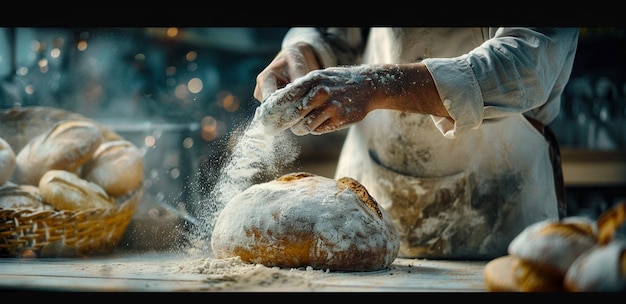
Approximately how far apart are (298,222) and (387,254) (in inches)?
9.1

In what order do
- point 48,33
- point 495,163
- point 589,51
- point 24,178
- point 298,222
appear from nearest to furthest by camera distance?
point 298,222
point 48,33
point 495,163
point 24,178
point 589,51

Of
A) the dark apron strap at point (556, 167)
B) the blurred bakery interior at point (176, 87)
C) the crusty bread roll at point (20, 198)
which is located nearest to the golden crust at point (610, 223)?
the blurred bakery interior at point (176, 87)

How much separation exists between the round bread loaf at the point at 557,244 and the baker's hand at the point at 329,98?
52 centimetres

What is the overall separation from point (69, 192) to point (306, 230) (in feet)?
2.60

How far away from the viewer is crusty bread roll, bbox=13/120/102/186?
1.98 metres

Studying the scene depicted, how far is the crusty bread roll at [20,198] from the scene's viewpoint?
6.02ft

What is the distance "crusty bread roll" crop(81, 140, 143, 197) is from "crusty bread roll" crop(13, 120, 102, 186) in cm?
3

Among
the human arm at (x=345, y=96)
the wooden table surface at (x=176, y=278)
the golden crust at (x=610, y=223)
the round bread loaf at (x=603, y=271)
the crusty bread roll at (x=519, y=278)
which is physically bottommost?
the wooden table surface at (x=176, y=278)

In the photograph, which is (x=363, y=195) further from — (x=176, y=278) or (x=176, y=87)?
(x=176, y=87)

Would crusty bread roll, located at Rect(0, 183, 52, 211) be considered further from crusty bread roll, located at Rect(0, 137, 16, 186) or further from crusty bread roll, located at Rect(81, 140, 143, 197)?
crusty bread roll, located at Rect(81, 140, 143, 197)

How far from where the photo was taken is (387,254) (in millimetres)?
1556

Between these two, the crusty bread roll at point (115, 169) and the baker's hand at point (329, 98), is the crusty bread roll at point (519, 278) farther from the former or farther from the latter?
the crusty bread roll at point (115, 169)
